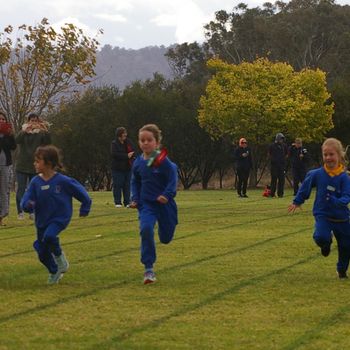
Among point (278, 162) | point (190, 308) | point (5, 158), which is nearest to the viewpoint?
point (190, 308)

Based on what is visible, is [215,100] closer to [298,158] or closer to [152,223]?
[298,158]

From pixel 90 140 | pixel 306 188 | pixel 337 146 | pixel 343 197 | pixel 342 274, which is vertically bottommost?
pixel 342 274

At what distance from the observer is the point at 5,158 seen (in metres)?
15.6

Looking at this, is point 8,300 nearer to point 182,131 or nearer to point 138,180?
point 138,180

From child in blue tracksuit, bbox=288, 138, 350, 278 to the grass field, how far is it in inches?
14.4

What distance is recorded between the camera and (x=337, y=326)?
6.70m

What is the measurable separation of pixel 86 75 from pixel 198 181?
13.1 metres

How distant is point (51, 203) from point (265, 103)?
34.6 meters

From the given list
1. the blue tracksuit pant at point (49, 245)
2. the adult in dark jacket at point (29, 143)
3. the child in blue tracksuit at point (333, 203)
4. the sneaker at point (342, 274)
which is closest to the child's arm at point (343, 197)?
the child in blue tracksuit at point (333, 203)

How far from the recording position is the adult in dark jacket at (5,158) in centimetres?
1544

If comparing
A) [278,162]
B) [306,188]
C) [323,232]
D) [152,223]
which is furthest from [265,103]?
[152,223]

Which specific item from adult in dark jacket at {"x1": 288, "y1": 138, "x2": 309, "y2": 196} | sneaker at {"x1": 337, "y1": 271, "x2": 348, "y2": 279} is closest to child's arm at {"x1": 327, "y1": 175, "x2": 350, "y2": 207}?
sneaker at {"x1": 337, "y1": 271, "x2": 348, "y2": 279}

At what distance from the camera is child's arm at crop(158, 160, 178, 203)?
9164 mm

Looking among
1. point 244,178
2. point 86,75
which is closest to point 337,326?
point 244,178
